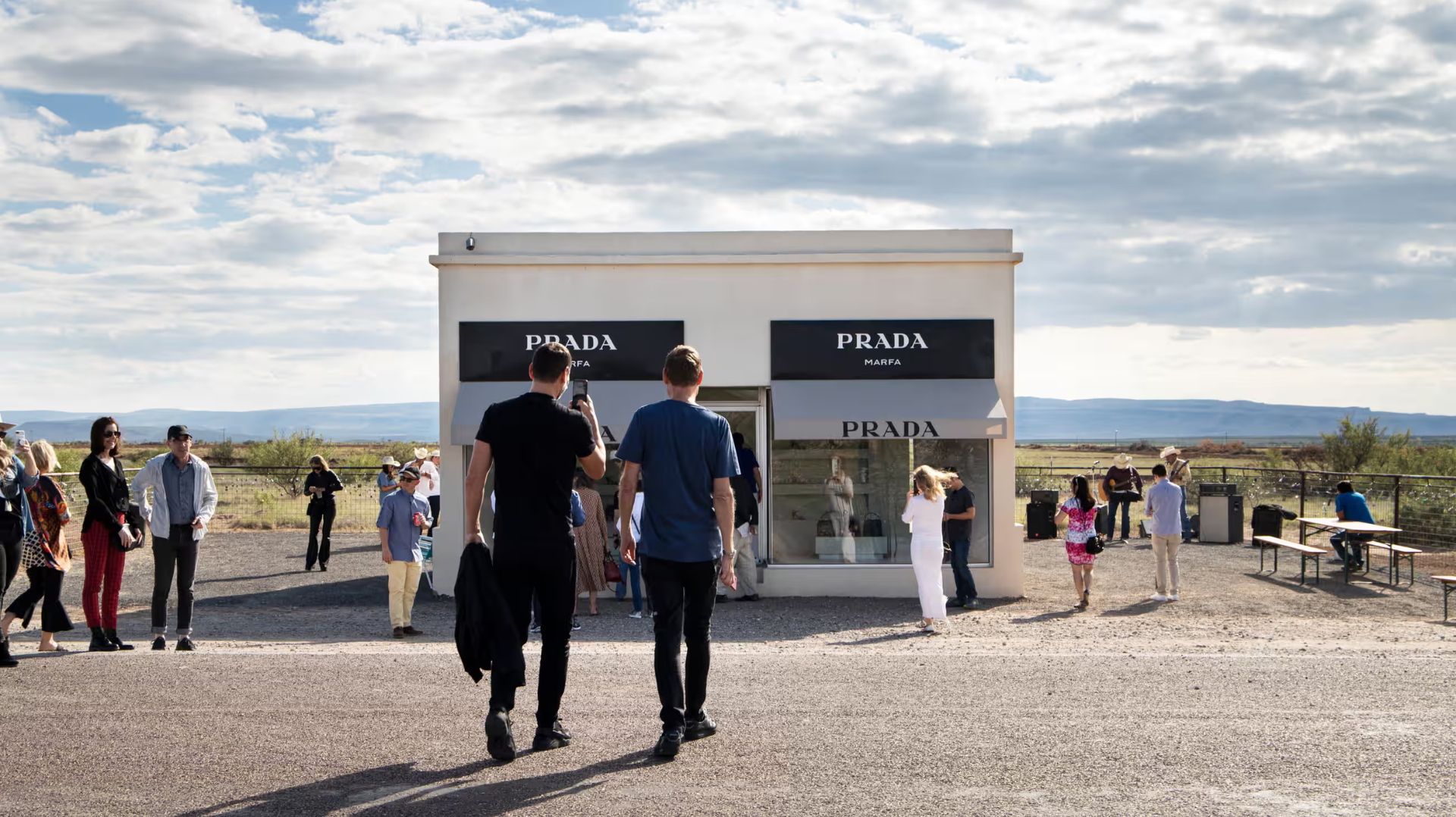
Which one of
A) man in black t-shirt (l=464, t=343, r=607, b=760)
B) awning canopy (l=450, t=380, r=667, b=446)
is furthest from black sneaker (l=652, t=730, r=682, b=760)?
awning canopy (l=450, t=380, r=667, b=446)

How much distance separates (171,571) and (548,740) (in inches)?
204

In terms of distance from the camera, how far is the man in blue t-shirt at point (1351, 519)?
1628cm

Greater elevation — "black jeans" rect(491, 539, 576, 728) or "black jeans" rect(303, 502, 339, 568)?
"black jeans" rect(491, 539, 576, 728)

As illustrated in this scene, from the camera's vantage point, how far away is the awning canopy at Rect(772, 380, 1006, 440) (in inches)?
563

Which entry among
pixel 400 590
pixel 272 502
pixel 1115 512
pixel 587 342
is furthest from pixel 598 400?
pixel 272 502

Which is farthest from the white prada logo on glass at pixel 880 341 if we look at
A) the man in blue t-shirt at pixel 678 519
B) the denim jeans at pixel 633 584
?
the man in blue t-shirt at pixel 678 519

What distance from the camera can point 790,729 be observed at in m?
6.25

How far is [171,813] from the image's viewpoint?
475 centimetres

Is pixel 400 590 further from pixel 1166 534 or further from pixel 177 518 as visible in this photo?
pixel 1166 534

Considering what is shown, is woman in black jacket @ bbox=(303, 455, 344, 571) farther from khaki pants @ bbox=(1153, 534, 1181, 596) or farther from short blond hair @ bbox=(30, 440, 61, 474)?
khaki pants @ bbox=(1153, 534, 1181, 596)

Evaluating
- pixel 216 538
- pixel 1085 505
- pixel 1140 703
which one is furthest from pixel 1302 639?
pixel 216 538

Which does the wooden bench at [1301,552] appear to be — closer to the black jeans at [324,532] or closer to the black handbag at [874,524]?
the black handbag at [874,524]

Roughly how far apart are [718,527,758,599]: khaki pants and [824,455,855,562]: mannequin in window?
1330mm

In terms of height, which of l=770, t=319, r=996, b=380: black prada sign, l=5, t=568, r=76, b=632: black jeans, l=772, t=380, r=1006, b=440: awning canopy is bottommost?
l=5, t=568, r=76, b=632: black jeans
